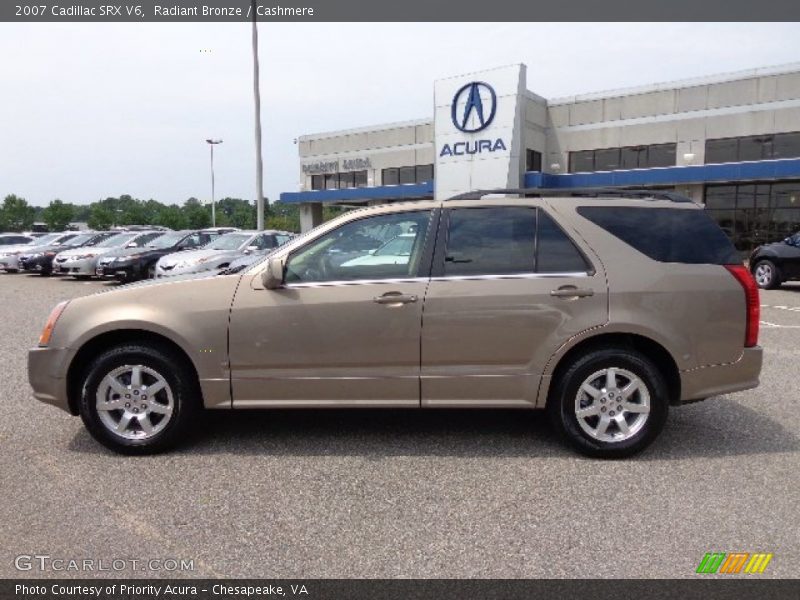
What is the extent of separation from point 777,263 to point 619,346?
43.9 feet

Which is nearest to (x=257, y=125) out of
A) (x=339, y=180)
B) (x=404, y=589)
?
(x=339, y=180)

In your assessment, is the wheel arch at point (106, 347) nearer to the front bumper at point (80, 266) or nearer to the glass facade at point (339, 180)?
the front bumper at point (80, 266)

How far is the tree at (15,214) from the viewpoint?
8662cm

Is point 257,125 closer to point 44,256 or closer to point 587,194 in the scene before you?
point 44,256

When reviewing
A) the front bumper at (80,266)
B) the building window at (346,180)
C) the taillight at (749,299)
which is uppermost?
the building window at (346,180)

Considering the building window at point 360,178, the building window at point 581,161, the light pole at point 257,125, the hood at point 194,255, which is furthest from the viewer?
the building window at point 360,178

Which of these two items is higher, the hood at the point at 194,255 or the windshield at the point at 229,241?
the windshield at the point at 229,241

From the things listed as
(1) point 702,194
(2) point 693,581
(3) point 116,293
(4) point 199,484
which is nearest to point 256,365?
(4) point 199,484

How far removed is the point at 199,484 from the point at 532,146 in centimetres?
3103

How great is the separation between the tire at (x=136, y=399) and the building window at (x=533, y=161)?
1164 inches

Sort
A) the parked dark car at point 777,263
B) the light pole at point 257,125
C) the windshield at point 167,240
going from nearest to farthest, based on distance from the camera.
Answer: the parked dark car at point 777,263 → the windshield at point 167,240 → the light pole at point 257,125

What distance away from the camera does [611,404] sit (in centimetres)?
402

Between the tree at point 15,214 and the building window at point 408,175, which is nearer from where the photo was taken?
the building window at point 408,175

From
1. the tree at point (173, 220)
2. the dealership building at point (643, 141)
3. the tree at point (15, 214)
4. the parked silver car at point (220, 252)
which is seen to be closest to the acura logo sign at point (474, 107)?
the dealership building at point (643, 141)
